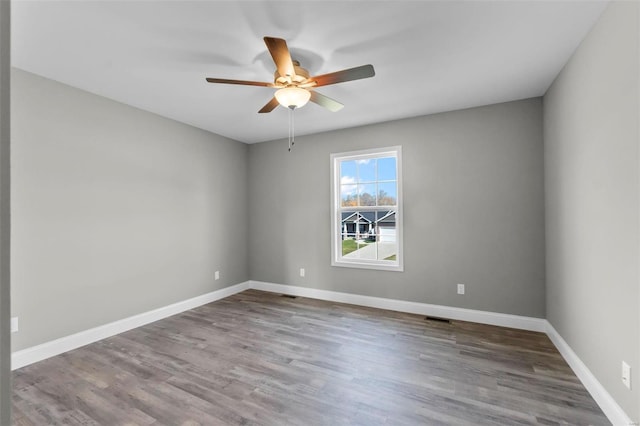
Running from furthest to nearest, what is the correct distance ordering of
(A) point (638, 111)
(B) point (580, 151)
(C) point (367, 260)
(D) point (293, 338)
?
(C) point (367, 260), (D) point (293, 338), (B) point (580, 151), (A) point (638, 111)

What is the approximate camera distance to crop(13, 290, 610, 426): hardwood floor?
6.47 ft

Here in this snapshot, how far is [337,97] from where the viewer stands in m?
3.25

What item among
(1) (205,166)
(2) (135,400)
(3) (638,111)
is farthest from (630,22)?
(1) (205,166)

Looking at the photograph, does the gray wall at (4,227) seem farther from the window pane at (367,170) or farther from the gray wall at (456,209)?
the window pane at (367,170)

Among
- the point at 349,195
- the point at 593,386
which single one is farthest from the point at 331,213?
the point at 593,386

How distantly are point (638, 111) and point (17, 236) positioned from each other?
4.52 meters

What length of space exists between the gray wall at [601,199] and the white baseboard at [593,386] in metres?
0.05

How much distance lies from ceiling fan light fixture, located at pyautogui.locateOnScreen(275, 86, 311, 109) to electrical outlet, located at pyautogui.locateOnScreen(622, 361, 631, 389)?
2.74 m

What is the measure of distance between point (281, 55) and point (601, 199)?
2394 millimetres

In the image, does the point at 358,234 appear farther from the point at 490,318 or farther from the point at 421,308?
the point at 490,318

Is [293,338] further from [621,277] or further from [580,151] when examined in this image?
[580,151]

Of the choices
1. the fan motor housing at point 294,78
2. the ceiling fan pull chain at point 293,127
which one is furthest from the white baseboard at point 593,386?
the ceiling fan pull chain at point 293,127

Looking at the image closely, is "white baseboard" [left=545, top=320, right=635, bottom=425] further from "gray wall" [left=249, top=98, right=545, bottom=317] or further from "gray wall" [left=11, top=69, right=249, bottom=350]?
"gray wall" [left=11, top=69, right=249, bottom=350]

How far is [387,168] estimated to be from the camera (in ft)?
13.6
